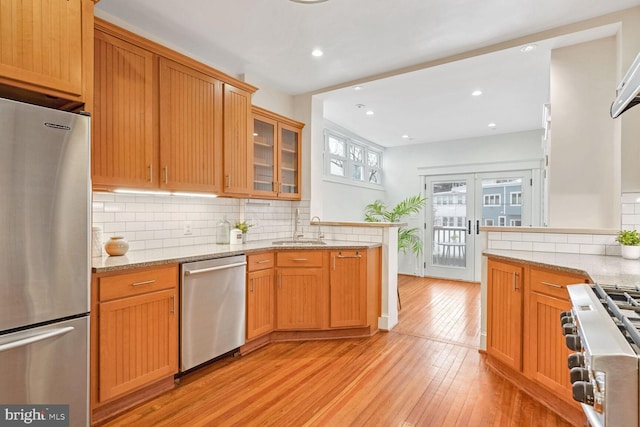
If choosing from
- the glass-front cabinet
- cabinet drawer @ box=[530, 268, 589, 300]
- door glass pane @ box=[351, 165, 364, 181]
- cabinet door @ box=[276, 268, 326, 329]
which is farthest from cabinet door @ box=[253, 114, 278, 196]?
door glass pane @ box=[351, 165, 364, 181]

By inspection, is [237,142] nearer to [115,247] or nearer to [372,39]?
[115,247]

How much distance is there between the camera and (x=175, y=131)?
2551 mm

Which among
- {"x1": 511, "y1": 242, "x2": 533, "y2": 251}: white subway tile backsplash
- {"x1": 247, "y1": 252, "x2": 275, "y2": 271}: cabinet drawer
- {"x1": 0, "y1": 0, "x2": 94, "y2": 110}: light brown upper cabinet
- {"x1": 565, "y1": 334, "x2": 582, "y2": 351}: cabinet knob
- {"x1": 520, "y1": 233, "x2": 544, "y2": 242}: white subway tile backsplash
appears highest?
{"x1": 0, "y1": 0, "x2": 94, "y2": 110}: light brown upper cabinet

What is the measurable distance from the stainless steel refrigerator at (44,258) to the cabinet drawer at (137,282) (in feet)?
0.83

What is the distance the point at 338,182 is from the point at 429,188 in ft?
7.21

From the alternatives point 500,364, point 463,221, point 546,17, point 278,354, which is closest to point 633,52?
point 546,17

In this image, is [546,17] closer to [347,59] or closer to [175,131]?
[347,59]

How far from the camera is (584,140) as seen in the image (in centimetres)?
262

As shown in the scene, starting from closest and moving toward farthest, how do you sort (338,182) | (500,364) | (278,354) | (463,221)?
(500,364) < (278,354) < (338,182) < (463,221)

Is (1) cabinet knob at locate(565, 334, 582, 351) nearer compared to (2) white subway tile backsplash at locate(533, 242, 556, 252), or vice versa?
(1) cabinet knob at locate(565, 334, 582, 351)

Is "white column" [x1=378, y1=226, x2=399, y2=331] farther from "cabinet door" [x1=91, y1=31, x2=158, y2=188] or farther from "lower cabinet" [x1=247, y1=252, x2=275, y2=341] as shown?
"cabinet door" [x1=91, y1=31, x2=158, y2=188]

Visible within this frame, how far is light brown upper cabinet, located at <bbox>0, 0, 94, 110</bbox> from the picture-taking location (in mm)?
1458

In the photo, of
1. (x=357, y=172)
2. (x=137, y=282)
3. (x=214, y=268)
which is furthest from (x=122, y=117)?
(x=357, y=172)

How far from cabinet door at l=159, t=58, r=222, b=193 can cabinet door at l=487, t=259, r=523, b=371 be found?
2.46 meters
